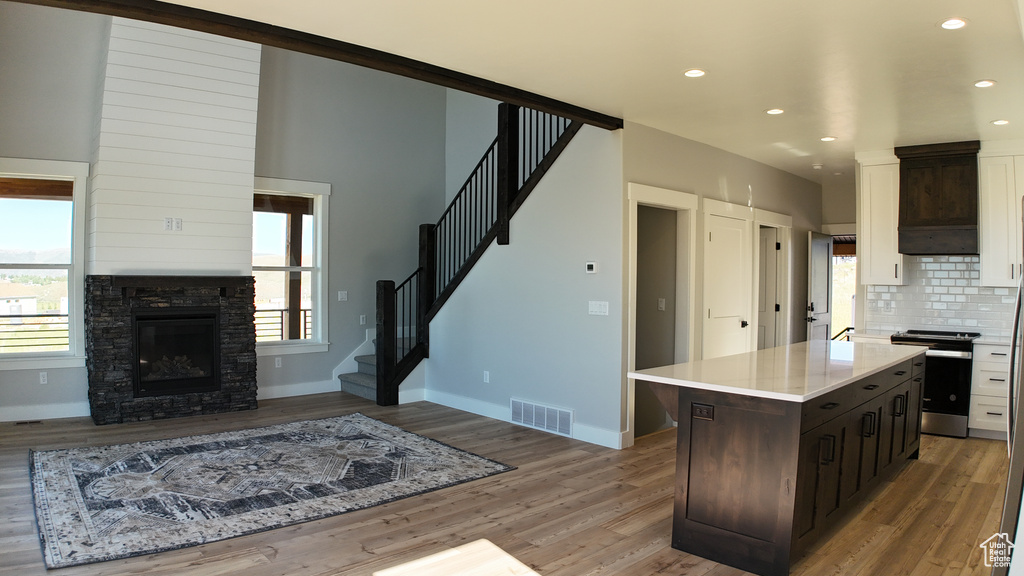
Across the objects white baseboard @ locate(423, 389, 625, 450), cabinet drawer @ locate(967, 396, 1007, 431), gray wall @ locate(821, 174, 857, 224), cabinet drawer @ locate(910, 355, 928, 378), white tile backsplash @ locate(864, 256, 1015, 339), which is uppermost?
gray wall @ locate(821, 174, 857, 224)

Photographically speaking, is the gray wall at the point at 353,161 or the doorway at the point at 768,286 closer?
the gray wall at the point at 353,161

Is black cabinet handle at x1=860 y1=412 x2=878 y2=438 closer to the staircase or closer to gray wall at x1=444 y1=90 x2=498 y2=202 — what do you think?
the staircase

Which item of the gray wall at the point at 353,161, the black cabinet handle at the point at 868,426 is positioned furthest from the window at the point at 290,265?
the black cabinet handle at the point at 868,426

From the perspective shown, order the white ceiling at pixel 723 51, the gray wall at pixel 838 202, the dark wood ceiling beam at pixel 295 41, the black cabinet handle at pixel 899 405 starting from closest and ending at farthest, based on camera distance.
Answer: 1. the dark wood ceiling beam at pixel 295 41
2. the white ceiling at pixel 723 51
3. the black cabinet handle at pixel 899 405
4. the gray wall at pixel 838 202

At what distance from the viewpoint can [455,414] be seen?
664 cm

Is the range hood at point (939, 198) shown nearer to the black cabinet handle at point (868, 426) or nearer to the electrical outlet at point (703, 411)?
the black cabinet handle at point (868, 426)

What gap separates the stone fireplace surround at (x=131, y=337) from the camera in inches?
240

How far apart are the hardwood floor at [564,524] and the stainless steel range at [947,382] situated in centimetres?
45

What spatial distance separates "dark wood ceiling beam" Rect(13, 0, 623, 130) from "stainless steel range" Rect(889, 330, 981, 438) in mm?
4248

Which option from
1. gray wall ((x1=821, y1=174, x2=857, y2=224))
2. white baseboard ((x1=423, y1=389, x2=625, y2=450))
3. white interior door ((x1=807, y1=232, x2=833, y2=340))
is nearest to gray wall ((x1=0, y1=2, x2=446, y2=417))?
white baseboard ((x1=423, y1=389, x2=625, y2=450))

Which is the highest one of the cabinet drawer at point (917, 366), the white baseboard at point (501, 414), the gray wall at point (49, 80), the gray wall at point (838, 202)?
the gray wall at point (49, 80)

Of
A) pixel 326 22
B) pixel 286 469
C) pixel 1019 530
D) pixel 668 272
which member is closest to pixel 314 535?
pixel 286 469

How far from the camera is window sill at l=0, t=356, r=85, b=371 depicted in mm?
6035

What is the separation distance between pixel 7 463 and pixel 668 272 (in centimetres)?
565
